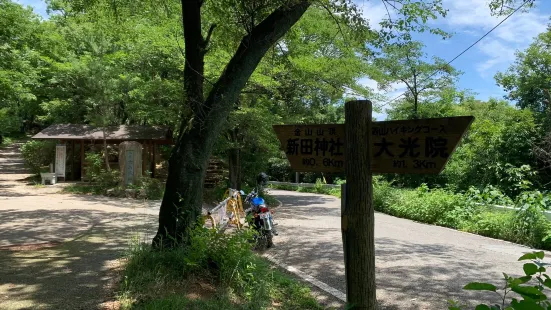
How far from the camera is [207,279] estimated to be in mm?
4703

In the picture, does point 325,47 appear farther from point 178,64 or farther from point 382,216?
point 382,216

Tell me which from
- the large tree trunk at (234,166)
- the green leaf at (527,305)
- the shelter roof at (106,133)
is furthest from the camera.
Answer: the shelter roof at (106,133)

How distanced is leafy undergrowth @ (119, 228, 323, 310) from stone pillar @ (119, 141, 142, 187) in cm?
1210

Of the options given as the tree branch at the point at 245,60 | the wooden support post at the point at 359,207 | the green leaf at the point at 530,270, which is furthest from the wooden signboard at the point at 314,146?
the tree branch at the point at 245,60

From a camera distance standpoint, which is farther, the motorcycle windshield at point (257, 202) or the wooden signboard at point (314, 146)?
the motorcycle windshield at point (257, 202)

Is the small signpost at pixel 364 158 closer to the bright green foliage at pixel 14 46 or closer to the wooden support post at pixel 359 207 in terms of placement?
the wooden support post at pixel 359 207

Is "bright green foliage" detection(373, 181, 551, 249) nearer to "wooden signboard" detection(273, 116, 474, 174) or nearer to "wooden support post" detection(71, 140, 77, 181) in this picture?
"wooden signboard" detection(273, 116, 474, 174)

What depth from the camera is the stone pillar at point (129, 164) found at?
16625 millimetres

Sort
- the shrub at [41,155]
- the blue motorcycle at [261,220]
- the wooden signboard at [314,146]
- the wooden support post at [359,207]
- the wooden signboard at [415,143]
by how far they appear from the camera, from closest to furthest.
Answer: the wooden signboard at [415,143], the wooden support post at [359,207], the wooden signboard at [314,146], the blue motorcycle at [261,220], the shrub at [41,155]

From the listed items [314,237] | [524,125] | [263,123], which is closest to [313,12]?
[263,123]

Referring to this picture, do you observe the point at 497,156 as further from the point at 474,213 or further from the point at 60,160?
the point at 60,160

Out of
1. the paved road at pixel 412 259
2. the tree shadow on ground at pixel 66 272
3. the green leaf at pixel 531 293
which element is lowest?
the paved road at pixel 412 259

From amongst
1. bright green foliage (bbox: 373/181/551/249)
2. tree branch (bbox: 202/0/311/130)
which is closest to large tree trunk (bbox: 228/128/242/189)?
bright green foliage (bbox: 373/181/551/249)

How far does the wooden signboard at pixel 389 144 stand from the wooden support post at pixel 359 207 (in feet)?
0.24
